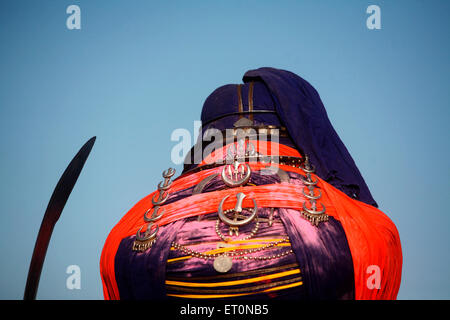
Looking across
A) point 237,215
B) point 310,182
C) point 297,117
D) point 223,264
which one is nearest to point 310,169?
point 310,182

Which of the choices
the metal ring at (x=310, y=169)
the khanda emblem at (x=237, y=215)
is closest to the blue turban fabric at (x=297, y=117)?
the metal ring at (x=310, y=169)

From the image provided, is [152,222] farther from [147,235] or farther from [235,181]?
[235,181]

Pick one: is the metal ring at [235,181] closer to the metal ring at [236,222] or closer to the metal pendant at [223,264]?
the metal ring at [236,222]

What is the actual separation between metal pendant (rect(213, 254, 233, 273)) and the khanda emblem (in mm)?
66

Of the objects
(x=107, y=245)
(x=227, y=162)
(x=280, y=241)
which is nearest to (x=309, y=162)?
(x=227, y=162)

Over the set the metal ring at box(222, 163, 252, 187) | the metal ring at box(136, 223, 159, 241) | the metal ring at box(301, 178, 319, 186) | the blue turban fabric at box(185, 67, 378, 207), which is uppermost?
the blue turban fabric at box(185, 67, 378, 207)

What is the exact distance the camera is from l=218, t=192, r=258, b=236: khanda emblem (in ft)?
2.76

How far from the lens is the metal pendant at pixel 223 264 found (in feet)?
2.62

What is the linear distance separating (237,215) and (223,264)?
0.13 m

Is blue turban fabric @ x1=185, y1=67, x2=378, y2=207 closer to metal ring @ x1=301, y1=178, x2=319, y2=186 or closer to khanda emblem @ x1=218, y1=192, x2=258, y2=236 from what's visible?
metal ring @ x1=301, y1=178, x2=319, y2=186

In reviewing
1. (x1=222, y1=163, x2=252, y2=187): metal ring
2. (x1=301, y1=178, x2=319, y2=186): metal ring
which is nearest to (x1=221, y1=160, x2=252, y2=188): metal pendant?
(x1=222, y1=163, x2=252, y2=187): metal ring

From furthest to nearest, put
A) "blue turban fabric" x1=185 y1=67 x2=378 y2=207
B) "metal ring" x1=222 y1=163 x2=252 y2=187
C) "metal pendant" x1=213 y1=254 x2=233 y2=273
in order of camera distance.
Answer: "blue turban fabric" x1=185 y1=67 x2=378 y2=207, "metal ring" x1=222 y1=163 x2=252 y2=187, "metal pendant" x1=213 y1=254 x2=233 y2=273

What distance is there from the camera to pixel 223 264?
0.80 meters

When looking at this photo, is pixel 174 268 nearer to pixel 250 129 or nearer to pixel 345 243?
pixel 345 243
